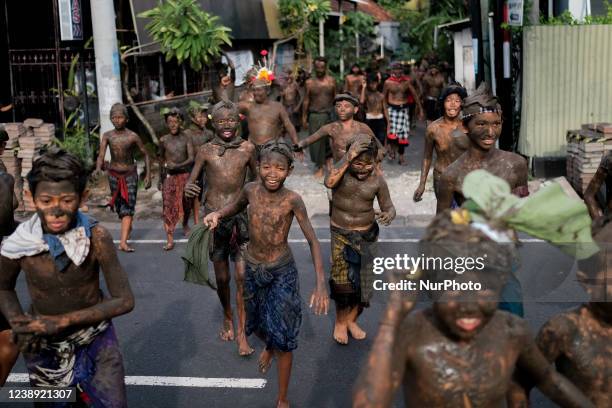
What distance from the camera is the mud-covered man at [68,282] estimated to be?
4.20 m

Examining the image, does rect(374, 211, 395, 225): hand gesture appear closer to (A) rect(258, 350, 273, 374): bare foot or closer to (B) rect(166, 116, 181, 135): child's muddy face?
(A) rect(258, 350, 273, 374): bare foot

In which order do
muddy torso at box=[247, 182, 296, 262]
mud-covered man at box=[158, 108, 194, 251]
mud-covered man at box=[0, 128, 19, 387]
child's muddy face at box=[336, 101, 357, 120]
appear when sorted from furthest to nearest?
1. mud-covered man at box=[158, 108, 194, 251]
2. child's muddy face at box=[336, 101, 357, 120]
3. muddy torso at box=[247, 182, 296, 262]
4. mud-covered man at box=[0, 128, 19, 387]

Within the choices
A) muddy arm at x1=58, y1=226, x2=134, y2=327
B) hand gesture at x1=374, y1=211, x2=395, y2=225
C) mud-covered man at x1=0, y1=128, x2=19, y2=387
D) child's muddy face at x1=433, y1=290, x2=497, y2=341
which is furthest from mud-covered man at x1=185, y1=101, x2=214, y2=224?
child's muddy face at x1=433, y1=290, x2=497, y2=341

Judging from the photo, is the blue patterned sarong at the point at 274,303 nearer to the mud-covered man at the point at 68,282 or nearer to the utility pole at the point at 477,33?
the mud-covered man at the point at 68,282

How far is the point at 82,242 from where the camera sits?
429 centimetres

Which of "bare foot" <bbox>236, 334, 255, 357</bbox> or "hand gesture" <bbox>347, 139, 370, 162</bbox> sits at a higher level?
"hand gesture" <bbox>347, 139, 370, 162</bbox>

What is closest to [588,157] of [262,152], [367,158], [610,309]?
[367,158]

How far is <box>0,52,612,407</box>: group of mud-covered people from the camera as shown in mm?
3172

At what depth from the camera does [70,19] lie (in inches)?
545

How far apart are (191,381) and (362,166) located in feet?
7.11

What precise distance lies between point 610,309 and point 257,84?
8130 millimetres

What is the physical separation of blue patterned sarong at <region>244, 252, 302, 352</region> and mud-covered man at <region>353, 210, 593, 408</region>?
2.47m

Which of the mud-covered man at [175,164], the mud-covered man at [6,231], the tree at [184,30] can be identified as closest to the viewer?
the mud-covered man at [6,231]

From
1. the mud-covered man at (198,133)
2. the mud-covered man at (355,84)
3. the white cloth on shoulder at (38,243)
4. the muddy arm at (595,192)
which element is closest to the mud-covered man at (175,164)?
the mud-covered man at (198,133)
